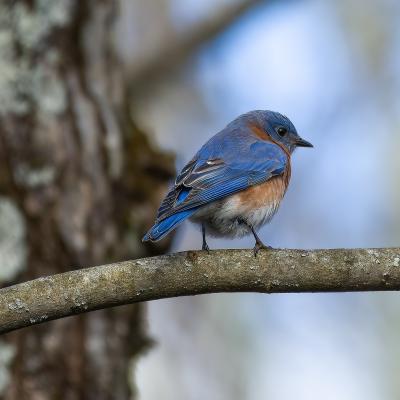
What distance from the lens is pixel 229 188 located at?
4.88m

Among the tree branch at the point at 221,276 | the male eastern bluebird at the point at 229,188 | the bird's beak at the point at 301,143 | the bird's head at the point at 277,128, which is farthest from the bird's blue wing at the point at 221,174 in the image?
the tree branch at the point at 221,276

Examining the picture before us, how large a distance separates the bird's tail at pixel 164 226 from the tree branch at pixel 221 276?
17.6 inches

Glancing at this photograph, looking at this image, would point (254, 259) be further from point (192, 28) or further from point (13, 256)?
point (192, 28)

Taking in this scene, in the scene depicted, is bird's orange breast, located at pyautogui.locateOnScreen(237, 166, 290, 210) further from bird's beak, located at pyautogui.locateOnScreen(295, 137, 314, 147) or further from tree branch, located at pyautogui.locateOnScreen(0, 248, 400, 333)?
tree branch, located at pyautogui.locateOnScreen(0, 248, 400, 333)

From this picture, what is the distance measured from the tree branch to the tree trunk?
52.5 inches

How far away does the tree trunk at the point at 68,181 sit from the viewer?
185 inches

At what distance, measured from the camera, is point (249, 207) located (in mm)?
4961

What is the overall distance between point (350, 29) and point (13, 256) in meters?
8.13

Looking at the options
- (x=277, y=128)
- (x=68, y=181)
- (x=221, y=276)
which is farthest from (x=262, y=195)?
(x=221, y=276)

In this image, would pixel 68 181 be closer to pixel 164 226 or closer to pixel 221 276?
pixel 164 226

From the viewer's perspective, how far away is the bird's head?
624 centimetres

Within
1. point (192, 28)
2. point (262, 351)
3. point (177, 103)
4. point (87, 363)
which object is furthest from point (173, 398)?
point (87, 363)

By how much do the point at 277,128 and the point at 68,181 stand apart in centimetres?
196

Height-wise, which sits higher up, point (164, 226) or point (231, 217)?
point (231, 217)
